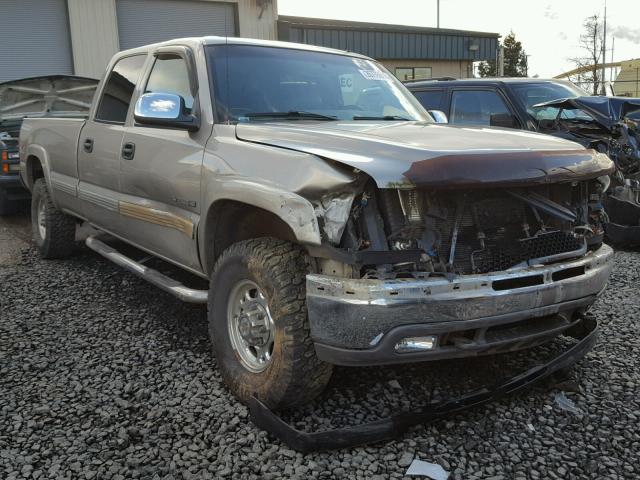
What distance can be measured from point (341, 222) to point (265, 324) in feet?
2.44

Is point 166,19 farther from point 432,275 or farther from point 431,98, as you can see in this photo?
point 432,275

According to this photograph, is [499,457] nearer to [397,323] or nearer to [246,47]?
[397,323]

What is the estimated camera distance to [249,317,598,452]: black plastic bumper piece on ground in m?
2.62

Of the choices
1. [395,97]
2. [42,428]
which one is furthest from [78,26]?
[42,428]

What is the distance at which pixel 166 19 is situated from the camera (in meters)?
16.4

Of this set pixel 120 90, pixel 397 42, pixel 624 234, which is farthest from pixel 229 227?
pixel 397 42

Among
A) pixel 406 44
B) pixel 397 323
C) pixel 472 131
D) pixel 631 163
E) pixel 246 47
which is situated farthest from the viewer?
pixel 406 44

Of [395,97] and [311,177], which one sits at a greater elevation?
[395,97]

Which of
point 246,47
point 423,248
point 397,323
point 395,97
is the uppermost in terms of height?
point 246,47

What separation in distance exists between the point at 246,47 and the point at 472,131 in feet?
5.17

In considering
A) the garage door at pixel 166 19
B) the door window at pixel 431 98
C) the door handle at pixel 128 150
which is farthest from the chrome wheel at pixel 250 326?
the garage door at pixel 166 19

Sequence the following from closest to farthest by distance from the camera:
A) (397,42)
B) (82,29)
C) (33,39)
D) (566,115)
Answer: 1. (566,115)
2. (33,39)
3. (82,29)
4. (397,42)

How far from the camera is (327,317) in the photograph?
2.56m

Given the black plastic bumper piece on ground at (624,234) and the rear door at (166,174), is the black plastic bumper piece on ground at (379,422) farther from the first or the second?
the black plastic bumper piece on ground at (624,234)
